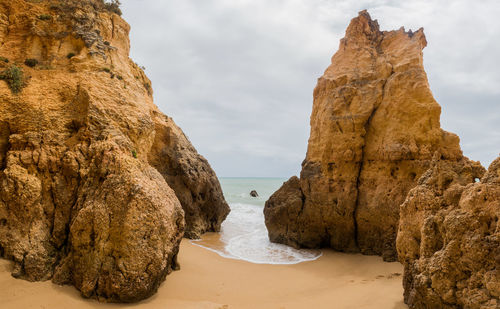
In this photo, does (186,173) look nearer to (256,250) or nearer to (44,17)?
(256,250)

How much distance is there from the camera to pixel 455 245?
4051 mm

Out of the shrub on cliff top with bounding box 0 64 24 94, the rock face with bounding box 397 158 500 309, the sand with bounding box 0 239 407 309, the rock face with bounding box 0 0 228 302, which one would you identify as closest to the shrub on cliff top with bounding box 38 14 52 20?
the rock face with bounding box 0 0 228 302

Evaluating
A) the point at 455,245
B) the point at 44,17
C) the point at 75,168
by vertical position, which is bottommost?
the point at 455,245

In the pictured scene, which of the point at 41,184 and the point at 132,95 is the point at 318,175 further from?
the point at 41,184

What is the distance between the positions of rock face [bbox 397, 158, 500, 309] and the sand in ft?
3.23

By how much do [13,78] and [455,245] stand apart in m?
9.44

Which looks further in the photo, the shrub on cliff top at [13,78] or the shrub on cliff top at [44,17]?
the shrub on cliff top at [44,17]

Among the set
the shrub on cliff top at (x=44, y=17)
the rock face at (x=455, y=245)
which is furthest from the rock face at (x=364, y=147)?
the shrub on cliff top at (x=44, y=17)

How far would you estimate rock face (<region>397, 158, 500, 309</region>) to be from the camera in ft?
12.2

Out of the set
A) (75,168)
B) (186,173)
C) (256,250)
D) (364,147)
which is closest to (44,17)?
(75,168)

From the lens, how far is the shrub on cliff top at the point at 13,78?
6.36 metres

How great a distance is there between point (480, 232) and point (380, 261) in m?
5.94

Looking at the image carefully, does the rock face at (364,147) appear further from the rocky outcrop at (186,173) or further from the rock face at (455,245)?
the rock face at (455,245)

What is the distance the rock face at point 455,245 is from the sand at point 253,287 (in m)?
0.98
